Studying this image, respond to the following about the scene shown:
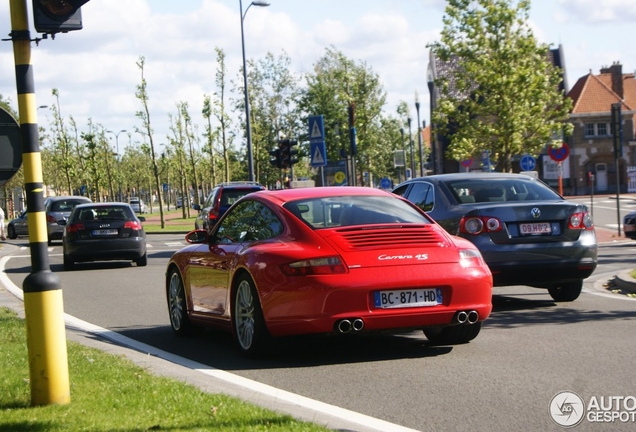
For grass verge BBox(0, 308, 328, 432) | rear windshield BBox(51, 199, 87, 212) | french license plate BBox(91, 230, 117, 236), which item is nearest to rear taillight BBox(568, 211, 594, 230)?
grass verge BBox(0, 308, 328, 432)

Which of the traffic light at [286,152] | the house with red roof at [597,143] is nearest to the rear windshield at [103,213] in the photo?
the traffic light at [286,152]

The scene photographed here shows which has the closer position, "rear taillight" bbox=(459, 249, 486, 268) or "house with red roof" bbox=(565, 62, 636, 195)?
"rear taillight" bbox=(459, 249, 486, 268)

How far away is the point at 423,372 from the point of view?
764 centimetres

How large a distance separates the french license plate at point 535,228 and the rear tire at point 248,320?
4.09 metres

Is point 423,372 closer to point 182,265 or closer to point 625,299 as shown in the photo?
point 182,265

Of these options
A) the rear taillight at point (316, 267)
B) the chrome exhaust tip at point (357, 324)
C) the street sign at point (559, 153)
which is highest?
the street sign at point (559, 153)

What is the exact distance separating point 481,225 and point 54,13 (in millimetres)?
6450

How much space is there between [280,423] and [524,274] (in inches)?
255

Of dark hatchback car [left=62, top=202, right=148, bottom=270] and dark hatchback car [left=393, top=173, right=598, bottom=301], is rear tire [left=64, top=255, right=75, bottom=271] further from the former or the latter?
dark hatchback car [left=393, top=173, right=598, bottom=301]

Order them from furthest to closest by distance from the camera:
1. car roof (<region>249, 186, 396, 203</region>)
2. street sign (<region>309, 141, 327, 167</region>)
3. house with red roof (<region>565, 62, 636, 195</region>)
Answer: house with red roof (<region>565, 62, 636, 195</region>), street sign (<region>309, 141, 327, 167</region>), car roof (<region>249, 186, 396, 203</region>)

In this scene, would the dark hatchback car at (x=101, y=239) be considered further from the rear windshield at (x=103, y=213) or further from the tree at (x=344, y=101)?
the tree at (x=344, y=101)

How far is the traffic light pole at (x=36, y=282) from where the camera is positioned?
624 cm

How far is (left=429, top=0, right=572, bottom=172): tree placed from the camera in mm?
41000

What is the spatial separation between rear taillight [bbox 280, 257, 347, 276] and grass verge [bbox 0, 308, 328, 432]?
4.49 feet
